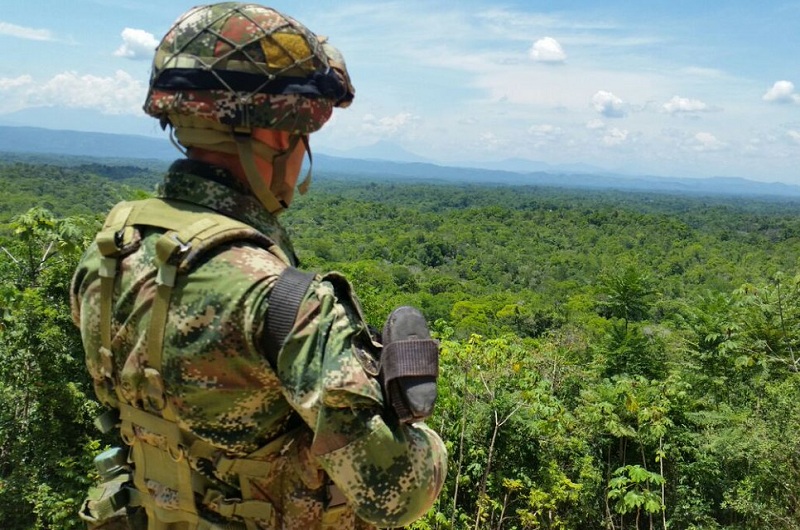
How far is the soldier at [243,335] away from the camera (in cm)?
107

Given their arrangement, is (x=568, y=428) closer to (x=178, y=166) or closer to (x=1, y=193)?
(x=178, y=166)

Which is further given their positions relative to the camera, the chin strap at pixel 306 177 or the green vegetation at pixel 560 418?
the green vegetation at pixel 560 418

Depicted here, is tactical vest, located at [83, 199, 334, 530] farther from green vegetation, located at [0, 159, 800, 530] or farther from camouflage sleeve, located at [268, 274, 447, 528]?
green vegetation, located at [0, 159, 800, 530]

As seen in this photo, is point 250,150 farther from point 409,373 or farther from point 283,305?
point 409,373

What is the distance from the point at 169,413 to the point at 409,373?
0.50m

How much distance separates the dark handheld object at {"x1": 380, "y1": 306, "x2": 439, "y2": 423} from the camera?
1.08 meters

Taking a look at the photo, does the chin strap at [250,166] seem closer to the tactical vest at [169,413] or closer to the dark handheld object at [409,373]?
the tactical vest at [169,413]

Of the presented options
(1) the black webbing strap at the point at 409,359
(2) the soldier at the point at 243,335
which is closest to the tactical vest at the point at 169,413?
(2) the soldier at the point at 243,335

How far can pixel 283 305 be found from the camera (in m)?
1.05

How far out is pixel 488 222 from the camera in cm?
7369

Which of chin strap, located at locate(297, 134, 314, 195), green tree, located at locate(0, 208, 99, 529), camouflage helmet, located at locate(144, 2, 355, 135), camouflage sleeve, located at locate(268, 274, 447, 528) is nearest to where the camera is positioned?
camouflage sleeve, located at locate(268, 274, 447, 528)

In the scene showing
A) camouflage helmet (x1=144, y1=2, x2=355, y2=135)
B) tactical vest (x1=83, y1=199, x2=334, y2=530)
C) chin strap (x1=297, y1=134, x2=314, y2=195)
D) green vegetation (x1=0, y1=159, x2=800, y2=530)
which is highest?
camouflage helmet (x1=144, y1=2, x2=355, y2=135)

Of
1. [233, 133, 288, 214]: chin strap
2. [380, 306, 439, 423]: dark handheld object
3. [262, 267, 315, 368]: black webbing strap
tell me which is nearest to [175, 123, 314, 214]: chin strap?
[233, 133, 288, 214]: chin strap

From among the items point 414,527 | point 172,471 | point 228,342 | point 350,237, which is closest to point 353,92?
point 228,342
